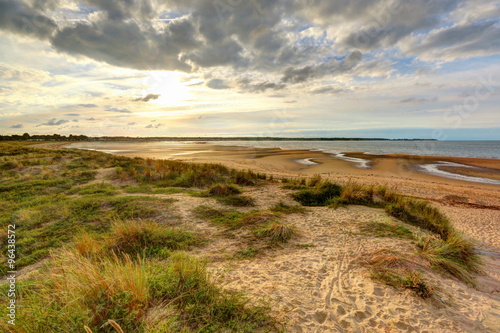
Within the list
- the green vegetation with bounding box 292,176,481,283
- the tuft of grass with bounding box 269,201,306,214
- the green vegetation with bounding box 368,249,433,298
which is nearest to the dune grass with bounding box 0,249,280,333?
the green vegetation with bounding box 368,249,433,298

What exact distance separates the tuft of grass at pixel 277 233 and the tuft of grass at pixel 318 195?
162 inches

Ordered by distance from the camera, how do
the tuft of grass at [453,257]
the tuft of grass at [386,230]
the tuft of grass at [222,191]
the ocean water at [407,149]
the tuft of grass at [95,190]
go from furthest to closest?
the ocean water at [407,149] → the tuft of grass at [95,190] → the tuft of grass at [222,191] → the tuft of grass at [386,230] → the tuft of grass at [453,257]

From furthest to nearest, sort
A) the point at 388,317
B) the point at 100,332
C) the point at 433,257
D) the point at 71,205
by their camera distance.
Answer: the point at 71,205 → the point at 433,257 → the point at 388,317 → the point at 100,332

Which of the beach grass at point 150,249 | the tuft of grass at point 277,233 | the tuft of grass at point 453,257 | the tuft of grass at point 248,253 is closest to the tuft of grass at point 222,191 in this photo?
the beach grass at point 150,249

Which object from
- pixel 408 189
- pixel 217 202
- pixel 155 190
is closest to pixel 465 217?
pixel 408 189

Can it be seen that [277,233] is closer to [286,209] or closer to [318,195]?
[286,209]

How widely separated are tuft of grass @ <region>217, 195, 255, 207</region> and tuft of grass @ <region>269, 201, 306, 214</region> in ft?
3.52

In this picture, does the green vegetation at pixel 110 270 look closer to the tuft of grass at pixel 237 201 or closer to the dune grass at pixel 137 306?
the dune grass at pixel 137 306

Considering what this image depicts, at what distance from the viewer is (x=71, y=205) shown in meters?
9.02

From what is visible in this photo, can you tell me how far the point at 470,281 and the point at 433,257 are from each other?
2.28ft

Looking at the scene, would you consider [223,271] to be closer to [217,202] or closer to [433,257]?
[433,257]

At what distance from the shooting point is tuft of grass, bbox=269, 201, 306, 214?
359 inches

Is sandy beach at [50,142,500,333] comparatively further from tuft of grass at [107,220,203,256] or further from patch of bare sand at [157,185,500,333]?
tuft of grass at [107,220,203,256]

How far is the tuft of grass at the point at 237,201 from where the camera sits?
32.8 feet
